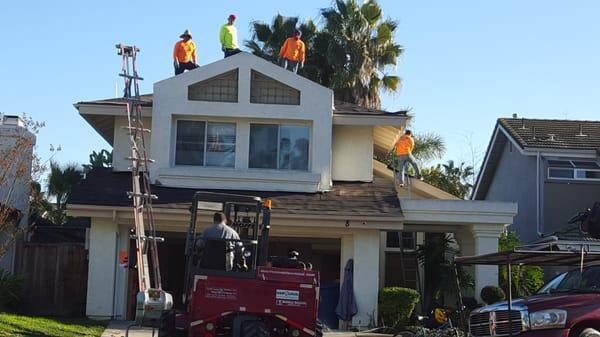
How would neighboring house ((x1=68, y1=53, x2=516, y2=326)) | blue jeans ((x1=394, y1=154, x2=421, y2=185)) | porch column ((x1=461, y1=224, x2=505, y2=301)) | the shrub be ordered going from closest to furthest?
the shrub
neighboring house ((x1=68, y1=53, x2=516, y2=326))
porch column ((x1=461, y1=224, x2=505, y2=301))
blue jeans ((x1=394, y1=154, x2=421, y2=185))

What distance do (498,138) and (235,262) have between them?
2088 centimetres

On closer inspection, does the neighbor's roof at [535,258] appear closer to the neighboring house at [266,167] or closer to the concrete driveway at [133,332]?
the concrete driveway at [133,332]

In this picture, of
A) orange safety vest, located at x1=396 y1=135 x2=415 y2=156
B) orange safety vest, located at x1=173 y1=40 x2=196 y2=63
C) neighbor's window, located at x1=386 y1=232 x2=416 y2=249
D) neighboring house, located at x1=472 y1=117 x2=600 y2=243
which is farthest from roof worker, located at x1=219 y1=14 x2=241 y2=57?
neighboring house, located at x1=472 y1=117 x2=600 y2=243

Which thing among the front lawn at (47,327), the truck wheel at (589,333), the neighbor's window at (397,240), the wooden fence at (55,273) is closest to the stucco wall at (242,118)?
the wooden fence at (55,273)

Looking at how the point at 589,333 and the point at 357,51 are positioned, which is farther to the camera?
the point at 357,51

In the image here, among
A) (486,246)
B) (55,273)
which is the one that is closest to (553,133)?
(486,246)

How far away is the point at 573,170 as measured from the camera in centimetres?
2788

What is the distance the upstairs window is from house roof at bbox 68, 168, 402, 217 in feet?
25.6

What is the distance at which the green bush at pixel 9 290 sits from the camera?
20234mm

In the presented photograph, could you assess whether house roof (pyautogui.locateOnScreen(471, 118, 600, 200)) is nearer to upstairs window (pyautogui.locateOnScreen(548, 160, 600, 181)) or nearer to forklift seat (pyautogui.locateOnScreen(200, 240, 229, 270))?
upstairs window (pyautogui.locateOnScreen(548, 160, 600, 181))

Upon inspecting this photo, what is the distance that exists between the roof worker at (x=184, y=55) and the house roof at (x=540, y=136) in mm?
10703

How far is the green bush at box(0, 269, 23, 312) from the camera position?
797 inches

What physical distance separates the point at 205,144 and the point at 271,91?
2028mm

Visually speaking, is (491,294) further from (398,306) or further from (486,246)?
(398,306)
